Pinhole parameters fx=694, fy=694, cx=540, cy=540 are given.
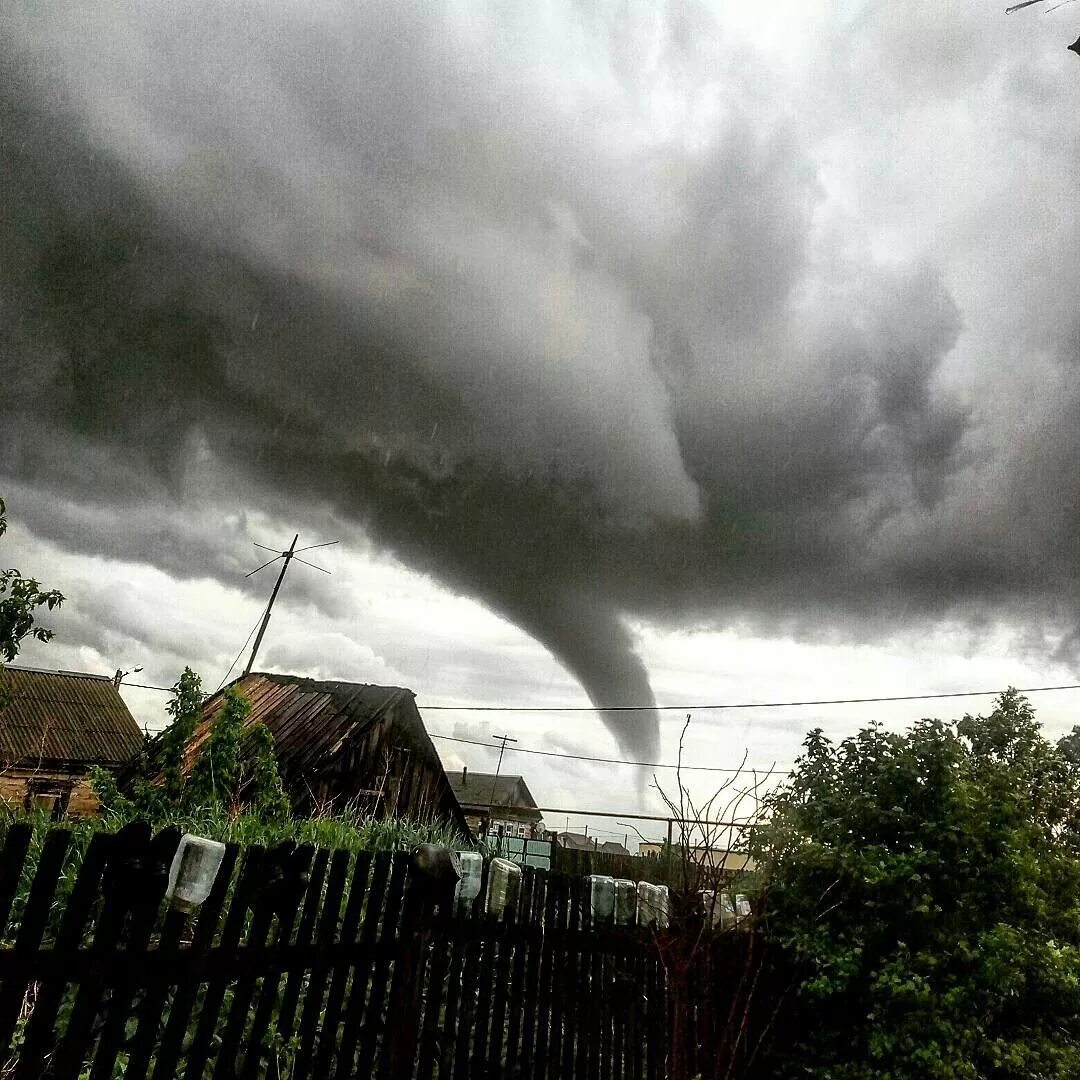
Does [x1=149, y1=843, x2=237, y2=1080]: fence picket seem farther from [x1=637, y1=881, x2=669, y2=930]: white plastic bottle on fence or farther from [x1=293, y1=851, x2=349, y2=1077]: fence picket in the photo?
[x1=637, y1=881, x2=669, y2=930]: white plastic bottle on fence

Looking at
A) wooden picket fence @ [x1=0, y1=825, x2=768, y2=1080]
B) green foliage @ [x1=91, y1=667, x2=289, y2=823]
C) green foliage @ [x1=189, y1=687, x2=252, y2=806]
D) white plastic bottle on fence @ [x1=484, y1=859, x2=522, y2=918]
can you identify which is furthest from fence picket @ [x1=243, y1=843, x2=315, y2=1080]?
green foliage @ [x1=189, y1=687, x2=252, y2=806]

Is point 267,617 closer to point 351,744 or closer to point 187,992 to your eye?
point 351,744

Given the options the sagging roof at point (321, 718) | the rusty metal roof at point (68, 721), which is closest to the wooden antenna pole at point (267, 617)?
the sagging roof at point (321, 718)

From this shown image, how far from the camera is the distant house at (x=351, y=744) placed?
1412 centimetres

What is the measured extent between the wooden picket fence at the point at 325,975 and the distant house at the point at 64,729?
25431 millimetres

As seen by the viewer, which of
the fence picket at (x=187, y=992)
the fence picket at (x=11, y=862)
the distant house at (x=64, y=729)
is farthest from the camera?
the distant house at (x=64, y=729)

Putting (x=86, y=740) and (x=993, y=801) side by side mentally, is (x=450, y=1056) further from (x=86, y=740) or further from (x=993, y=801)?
(x=86, y=740)

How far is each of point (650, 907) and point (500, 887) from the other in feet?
4.90

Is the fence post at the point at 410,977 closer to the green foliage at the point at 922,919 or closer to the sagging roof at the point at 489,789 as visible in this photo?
the green foliage at the point at 922,919

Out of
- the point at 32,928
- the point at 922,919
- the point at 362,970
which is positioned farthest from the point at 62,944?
the point at 922,919

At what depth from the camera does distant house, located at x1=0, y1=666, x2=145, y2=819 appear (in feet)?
82.6

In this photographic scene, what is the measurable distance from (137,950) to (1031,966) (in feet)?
20.9

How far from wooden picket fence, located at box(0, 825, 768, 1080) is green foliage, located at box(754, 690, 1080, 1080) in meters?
0.89

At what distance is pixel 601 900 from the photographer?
4.63m
